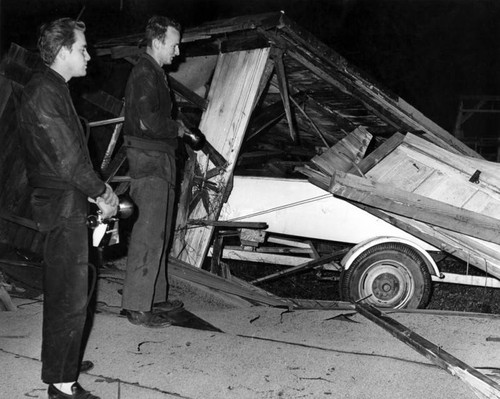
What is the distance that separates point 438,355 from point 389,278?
1.86m

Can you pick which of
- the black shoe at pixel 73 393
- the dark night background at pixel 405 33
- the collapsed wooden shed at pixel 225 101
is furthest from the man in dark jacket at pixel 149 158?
the dark night background at pixel 405 33

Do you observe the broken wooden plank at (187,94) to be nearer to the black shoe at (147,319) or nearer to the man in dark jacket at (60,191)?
the black shoe at (147,319)

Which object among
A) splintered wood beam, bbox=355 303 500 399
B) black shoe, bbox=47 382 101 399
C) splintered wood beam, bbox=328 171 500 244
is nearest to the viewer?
black shoe, bbox=47 382 101 399

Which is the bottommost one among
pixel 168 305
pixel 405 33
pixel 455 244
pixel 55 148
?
pixel 168 305

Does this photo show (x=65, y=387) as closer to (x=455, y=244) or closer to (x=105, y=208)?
(x=105, y=208)

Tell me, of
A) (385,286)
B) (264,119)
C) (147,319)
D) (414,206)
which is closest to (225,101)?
(264,119)

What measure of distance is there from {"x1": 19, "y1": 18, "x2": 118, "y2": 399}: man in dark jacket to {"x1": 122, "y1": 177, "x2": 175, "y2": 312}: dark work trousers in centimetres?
117

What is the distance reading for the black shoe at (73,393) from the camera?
3379 mm

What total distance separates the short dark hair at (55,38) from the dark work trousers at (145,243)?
1466 mm

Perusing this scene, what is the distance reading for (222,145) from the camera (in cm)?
646

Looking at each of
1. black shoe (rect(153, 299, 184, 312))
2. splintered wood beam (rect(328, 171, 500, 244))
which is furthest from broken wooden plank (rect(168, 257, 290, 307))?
splintered wood beam (rect(328, 171, 500, 244))

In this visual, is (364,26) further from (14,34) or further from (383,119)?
(383,119)

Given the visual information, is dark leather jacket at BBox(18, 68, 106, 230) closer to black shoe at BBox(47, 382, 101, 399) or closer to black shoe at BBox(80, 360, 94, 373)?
black shoe at BBox(47, 382, 101, 399)

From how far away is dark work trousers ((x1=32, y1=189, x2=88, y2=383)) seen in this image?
3.35 metres
